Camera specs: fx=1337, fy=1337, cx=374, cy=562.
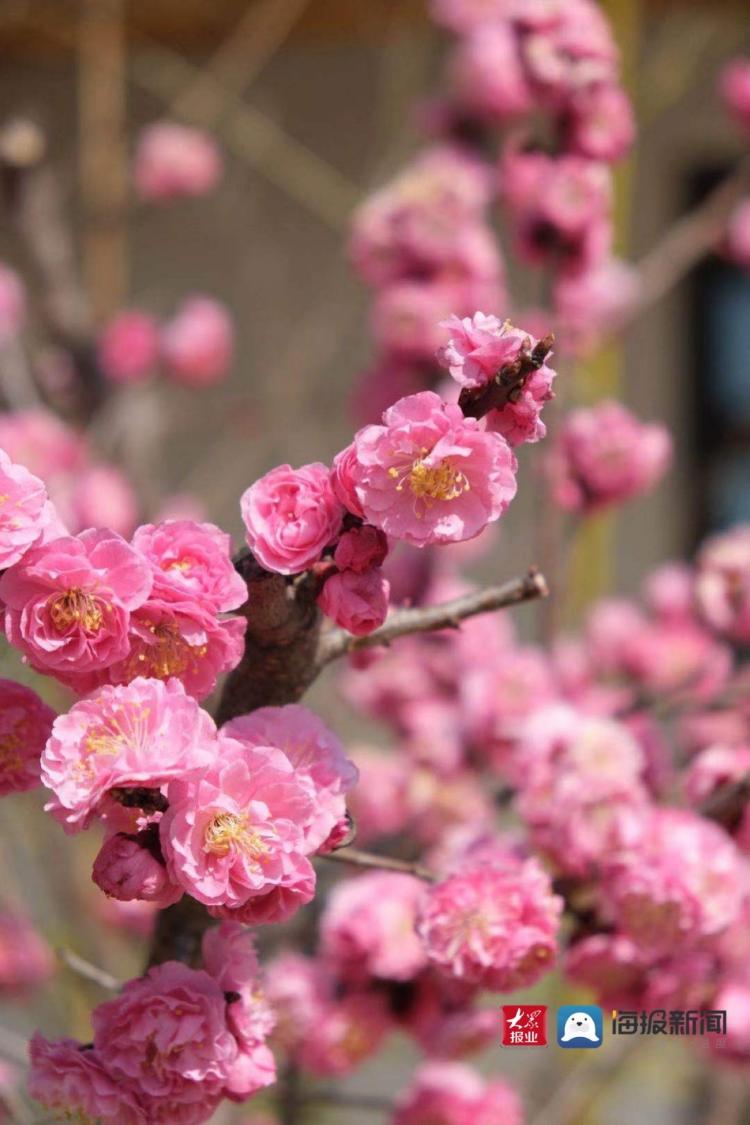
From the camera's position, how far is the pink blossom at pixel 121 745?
0.57 meters

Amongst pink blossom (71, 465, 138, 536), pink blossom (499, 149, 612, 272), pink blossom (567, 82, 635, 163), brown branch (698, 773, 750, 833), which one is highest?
pink blossom (567, 82, 635, 163)

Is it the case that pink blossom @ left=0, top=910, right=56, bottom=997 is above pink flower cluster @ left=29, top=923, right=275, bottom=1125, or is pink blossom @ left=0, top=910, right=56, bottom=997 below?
above

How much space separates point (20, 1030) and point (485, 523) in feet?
7.44

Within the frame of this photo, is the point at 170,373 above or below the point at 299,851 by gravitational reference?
above

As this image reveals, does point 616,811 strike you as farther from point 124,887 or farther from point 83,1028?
point 83,1028

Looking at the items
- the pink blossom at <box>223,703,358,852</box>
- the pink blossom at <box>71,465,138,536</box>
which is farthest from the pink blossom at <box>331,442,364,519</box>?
the pink blossom at <box>71,465,138,536</box>

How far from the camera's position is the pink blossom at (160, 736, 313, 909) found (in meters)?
0.58

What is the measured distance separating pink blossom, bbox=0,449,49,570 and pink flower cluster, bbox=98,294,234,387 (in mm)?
1268

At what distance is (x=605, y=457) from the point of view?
1.29m

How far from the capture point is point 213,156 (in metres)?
2.12

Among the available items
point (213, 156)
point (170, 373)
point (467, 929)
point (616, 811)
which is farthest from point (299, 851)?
point (213, 156)

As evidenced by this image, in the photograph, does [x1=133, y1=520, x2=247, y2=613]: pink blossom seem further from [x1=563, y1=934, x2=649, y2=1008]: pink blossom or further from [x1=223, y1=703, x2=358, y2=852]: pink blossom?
[x1=563, y1=934, x2=649, y2=1008]: pink blossom

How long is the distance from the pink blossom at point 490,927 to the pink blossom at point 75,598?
0.28 meters

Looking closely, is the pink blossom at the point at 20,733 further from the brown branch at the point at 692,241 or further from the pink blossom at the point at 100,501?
the brown branch at the point at 692,241
